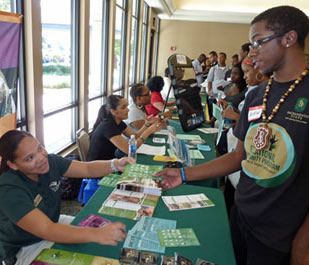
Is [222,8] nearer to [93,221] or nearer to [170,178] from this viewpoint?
[170,178]

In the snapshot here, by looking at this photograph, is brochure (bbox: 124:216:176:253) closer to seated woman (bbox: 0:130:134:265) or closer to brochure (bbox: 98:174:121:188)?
seated woman (bbox: 0:130:134:265)

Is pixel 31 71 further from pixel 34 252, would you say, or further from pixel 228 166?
pixel 228 166

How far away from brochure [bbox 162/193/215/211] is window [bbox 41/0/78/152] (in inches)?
87.4

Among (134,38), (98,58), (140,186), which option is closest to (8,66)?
(140,186)

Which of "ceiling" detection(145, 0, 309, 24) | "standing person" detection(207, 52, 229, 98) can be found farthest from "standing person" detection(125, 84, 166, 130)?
"ceiling" detection(145, 0, 309, 24)

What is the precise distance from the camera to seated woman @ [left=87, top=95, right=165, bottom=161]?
8.30 ft

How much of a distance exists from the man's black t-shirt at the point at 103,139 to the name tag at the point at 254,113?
156cm

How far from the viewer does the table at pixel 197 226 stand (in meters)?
1.11

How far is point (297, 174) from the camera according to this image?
3.26ft

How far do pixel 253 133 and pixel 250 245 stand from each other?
1.58 feet

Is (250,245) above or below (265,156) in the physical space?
below

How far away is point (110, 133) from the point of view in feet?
8.32

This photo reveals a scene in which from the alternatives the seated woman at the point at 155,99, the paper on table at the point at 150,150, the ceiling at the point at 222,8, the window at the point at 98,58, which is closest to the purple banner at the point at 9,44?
the paper on table at the point at 150,150

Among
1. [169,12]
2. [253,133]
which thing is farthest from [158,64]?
[253,133]
